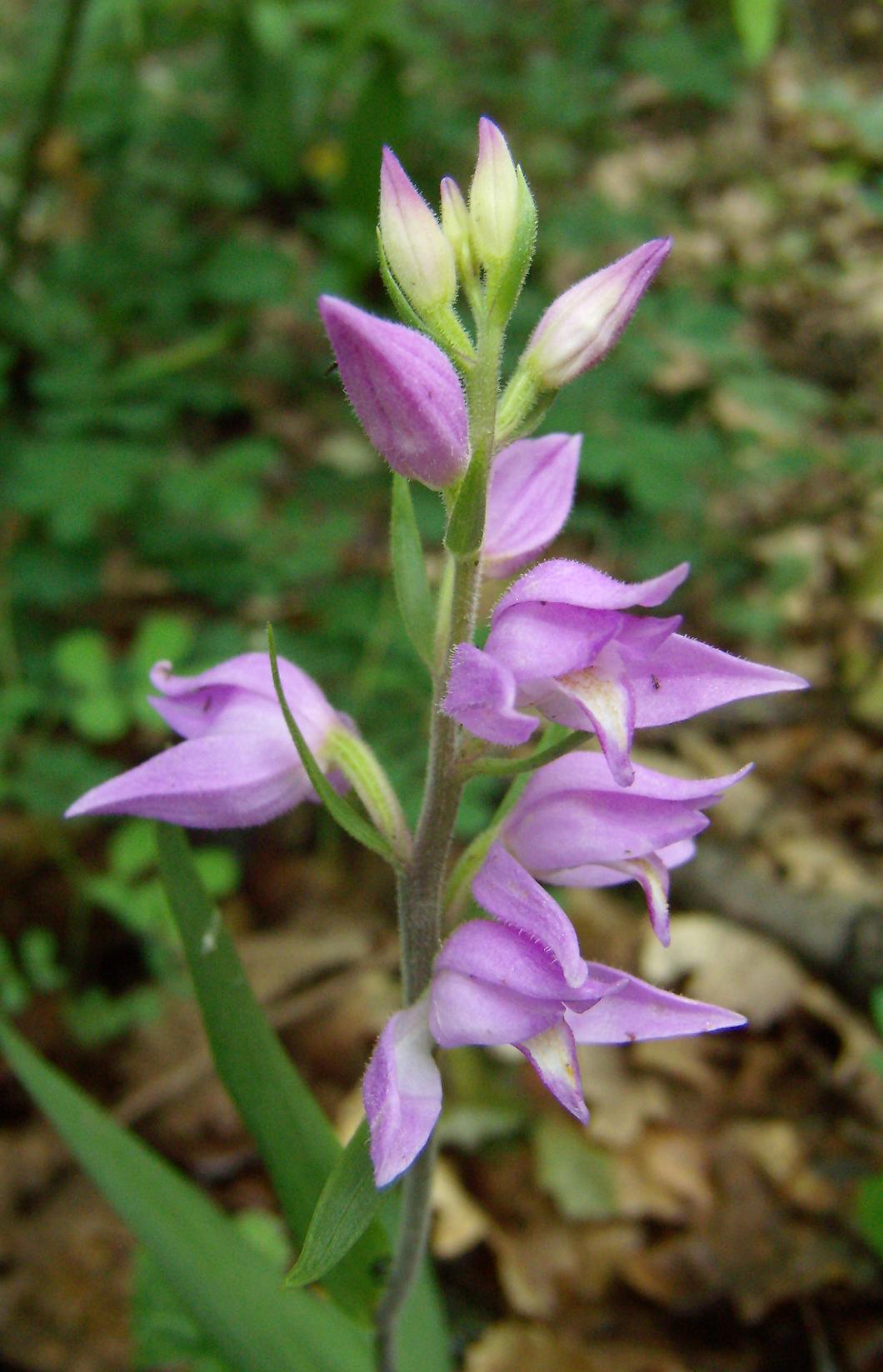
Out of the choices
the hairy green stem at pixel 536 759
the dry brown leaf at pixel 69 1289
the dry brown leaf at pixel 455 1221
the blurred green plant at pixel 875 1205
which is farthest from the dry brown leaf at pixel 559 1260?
the hairy green stem at pixel 536 759

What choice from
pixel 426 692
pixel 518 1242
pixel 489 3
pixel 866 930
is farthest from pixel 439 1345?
pixel 489 3

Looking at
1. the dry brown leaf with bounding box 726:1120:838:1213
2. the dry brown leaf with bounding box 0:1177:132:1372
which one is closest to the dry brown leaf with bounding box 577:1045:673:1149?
the dry brown leaf with bounding box 726:1120:838:1213

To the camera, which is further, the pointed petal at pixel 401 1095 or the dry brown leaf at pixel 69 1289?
the dry brown leaf at pixel 69 1289

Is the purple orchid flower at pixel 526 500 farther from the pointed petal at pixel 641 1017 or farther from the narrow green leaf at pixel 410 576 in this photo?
the pointed petal at pixel 641 1017

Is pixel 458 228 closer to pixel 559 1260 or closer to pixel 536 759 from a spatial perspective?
pixel 536 759

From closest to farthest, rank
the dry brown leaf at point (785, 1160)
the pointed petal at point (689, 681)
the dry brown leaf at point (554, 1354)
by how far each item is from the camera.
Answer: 1. the pointed petal at point (689, 681)
2. the dry brown leaf at point (554, 1354)
3. the dry brown leaf at point (785, 1160)

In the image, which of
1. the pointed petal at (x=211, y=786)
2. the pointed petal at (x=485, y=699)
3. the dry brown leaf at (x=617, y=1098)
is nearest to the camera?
the pointed petal at (x=485, y=699)

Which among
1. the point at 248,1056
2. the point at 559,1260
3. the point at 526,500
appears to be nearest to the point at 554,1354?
the point at 559,1260
